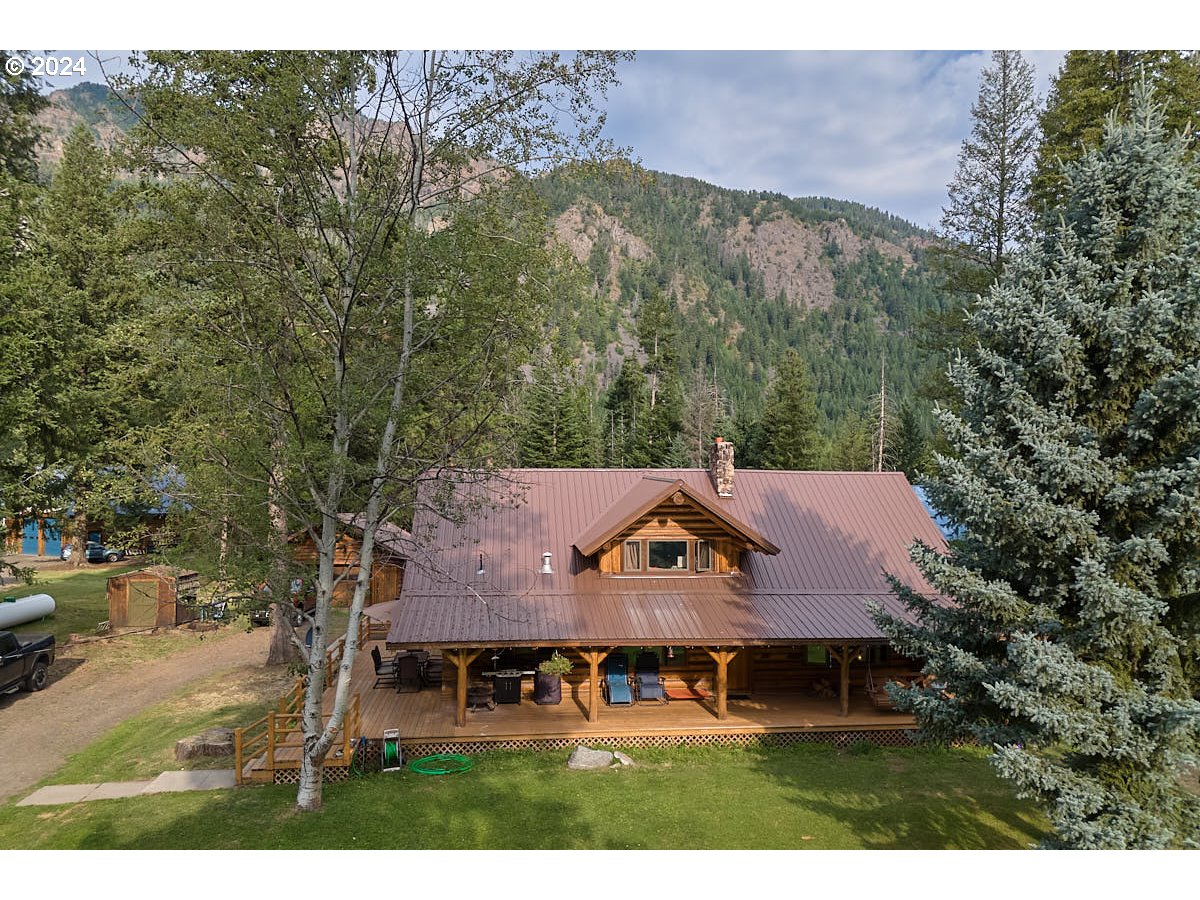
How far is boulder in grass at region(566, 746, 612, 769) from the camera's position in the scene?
1288 cm

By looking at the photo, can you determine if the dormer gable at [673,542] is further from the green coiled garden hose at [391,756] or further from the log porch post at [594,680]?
the green coiled garden hose at [391,756]

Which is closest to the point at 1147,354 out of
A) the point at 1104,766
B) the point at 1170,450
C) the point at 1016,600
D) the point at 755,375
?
the point at 1170,450

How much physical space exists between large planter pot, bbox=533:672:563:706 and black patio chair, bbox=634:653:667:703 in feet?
6.22

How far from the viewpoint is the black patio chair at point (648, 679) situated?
51.8 ft

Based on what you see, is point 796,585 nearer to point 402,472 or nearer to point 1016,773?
point 1016,773

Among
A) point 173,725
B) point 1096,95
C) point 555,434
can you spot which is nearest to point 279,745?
point 173,725

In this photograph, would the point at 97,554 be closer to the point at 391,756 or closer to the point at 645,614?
the point at 391,756

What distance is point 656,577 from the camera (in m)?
16.8

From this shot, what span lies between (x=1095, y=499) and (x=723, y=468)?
10976mm

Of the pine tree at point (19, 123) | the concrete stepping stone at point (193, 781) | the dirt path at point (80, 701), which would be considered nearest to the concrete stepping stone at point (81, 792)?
the concrete stepping stone at point (193, 781)

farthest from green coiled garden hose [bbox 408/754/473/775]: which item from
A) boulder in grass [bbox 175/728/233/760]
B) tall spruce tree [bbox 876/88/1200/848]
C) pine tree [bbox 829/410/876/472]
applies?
pine tree [bbox 829/410/876/472]

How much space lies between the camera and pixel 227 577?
12.0 meters

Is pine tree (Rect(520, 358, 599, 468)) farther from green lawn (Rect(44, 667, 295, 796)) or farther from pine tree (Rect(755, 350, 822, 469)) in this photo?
green lawn (Rect(44, 667, 295, 796))

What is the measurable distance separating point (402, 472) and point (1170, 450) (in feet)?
35.1
